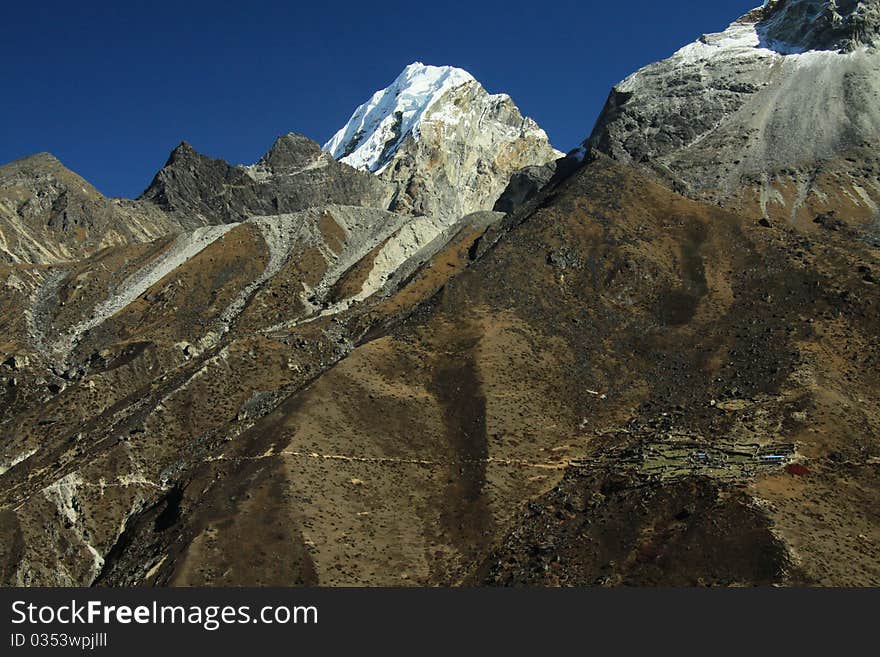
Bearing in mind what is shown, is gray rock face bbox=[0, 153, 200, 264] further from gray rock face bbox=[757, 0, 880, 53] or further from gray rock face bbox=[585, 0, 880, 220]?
gray rock face bbox=[757, 0, 880, 53]

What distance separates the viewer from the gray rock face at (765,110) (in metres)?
124

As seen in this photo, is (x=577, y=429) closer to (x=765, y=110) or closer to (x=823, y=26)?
(x=765, y=110)

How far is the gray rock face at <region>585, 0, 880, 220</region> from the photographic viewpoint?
407 feet

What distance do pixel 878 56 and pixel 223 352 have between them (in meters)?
123

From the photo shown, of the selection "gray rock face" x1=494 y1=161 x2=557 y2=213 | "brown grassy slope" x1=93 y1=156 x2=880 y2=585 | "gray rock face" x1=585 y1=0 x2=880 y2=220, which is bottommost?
"brown grassy slope" x1=93 y1=156 x2=880 y2=585

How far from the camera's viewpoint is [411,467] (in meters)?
62.3

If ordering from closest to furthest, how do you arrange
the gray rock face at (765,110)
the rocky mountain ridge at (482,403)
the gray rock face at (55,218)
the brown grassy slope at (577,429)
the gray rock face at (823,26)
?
the brown grassy slope at (577,429) → the rocky mountain ridge at (482,403) → the gray rock face at (765,110) → the gray rock face at (823,26) → the gray rock face at (55,218)

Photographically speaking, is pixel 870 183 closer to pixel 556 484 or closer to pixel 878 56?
pixel 878 56

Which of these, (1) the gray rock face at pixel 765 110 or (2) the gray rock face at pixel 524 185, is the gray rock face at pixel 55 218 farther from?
(1) the gray rock face at pixel 765 110

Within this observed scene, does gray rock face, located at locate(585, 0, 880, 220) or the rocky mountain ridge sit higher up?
gray rock face, located at locate(585, 0, 880, 220)

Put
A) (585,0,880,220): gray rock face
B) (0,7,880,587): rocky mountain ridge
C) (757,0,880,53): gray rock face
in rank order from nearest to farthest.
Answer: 1. (0,7,880,587): rocky mountain ridge
2. (585,0,880,220): gray rock face
3. (757,0,880,53): gray rock face

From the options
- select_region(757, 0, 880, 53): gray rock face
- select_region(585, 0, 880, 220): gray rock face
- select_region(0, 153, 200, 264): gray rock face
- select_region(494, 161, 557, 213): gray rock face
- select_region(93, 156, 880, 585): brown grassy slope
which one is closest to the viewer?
select_region(93, 156, 880, 585): brown grassy slope

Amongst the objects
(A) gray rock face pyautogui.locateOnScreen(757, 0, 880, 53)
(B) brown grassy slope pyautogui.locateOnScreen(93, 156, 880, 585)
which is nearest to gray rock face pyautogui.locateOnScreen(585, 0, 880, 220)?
(A) gray rock face pyautogui.locateOnScreen(757, 0, 880, 53)

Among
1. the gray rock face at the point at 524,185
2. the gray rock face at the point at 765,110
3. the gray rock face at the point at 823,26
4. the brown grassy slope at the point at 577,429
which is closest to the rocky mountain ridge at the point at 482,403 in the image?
the brown grassy slope at the point at 577,429
